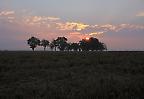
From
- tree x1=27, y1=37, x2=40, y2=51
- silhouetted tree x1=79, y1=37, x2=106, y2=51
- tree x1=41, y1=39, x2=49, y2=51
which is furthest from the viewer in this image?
tree x1=41, y1=39, x2=49, y2=51

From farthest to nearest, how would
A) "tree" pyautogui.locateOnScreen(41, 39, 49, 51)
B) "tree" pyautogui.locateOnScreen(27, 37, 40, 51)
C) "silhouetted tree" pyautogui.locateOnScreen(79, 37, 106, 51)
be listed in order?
"tree" pyautogui.locateOnScreen(41, 39, 49, 51) < "tree" pyautogui.locateOnScreen(27, 37, 40, 51) < "silhouetted tree" pyautogui.locateOnScreen(79, 37, 106, 51)

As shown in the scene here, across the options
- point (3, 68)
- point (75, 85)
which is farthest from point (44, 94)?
point (3, 68)

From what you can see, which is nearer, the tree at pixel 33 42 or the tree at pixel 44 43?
the tree at pixel 33 42

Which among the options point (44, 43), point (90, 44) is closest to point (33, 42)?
point (44, 43)

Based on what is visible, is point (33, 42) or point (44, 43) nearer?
point (33, 42)

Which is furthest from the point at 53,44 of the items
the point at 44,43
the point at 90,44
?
the point at 90,44

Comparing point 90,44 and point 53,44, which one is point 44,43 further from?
point 90,44

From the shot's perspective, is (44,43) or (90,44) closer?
(90,44)

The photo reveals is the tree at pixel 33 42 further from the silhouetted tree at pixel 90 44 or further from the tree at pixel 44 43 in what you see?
the silhouetted tree at pixel 90 44

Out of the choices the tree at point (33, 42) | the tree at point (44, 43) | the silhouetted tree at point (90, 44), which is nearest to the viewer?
the silhouetted tree at point (90, 44)

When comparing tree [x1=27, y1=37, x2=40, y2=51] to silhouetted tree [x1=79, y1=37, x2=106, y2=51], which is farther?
tree [x1=27, y1=37, x2=40, y2=51]

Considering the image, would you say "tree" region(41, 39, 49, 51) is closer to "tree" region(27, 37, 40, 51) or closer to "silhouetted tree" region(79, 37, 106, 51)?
"tree" region(27, 37, 40, 51)

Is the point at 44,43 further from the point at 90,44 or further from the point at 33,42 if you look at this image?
the point at 90,44

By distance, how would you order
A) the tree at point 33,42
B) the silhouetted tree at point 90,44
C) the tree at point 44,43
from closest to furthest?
the silhouetted tree at point 90,44 < the tree at point 33,42 < the tree at point 44,43
